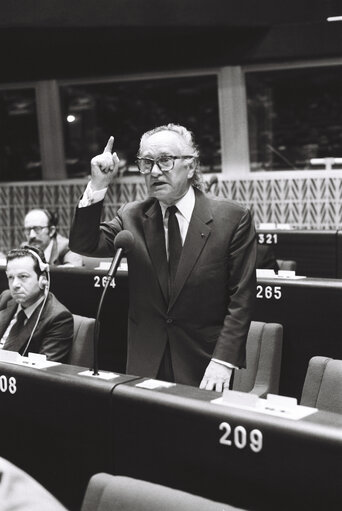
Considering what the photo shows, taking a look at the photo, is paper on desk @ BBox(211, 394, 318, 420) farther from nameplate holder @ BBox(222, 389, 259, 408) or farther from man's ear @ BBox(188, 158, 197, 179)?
man's ear @ BBox(188, 158, 197, 179)

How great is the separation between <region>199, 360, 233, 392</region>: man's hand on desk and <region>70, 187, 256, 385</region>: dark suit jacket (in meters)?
0.04

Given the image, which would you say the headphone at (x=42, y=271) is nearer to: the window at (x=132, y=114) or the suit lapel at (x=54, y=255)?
the suit lapel at (x=54, y=255)

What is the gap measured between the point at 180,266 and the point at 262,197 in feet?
17.9

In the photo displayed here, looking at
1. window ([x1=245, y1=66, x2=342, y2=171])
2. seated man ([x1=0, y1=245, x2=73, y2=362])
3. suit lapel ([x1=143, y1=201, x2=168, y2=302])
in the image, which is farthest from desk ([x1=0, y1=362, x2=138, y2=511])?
window ([x1=245, y1=66, x2=342, y2=171])

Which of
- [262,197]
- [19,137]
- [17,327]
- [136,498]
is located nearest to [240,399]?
[136,498]

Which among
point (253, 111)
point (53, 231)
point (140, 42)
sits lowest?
point (53, 231)

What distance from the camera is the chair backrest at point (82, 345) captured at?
3.64 metres

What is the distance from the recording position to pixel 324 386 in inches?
108

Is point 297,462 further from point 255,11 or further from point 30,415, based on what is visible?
point 255,11

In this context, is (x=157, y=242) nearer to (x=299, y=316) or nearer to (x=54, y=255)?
(x=299, y=316)

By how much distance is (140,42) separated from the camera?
723cm

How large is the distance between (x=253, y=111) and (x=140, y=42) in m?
1.49

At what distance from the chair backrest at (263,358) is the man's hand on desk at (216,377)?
3.64 ft

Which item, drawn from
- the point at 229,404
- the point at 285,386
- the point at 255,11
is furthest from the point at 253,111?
the point at 229,404
